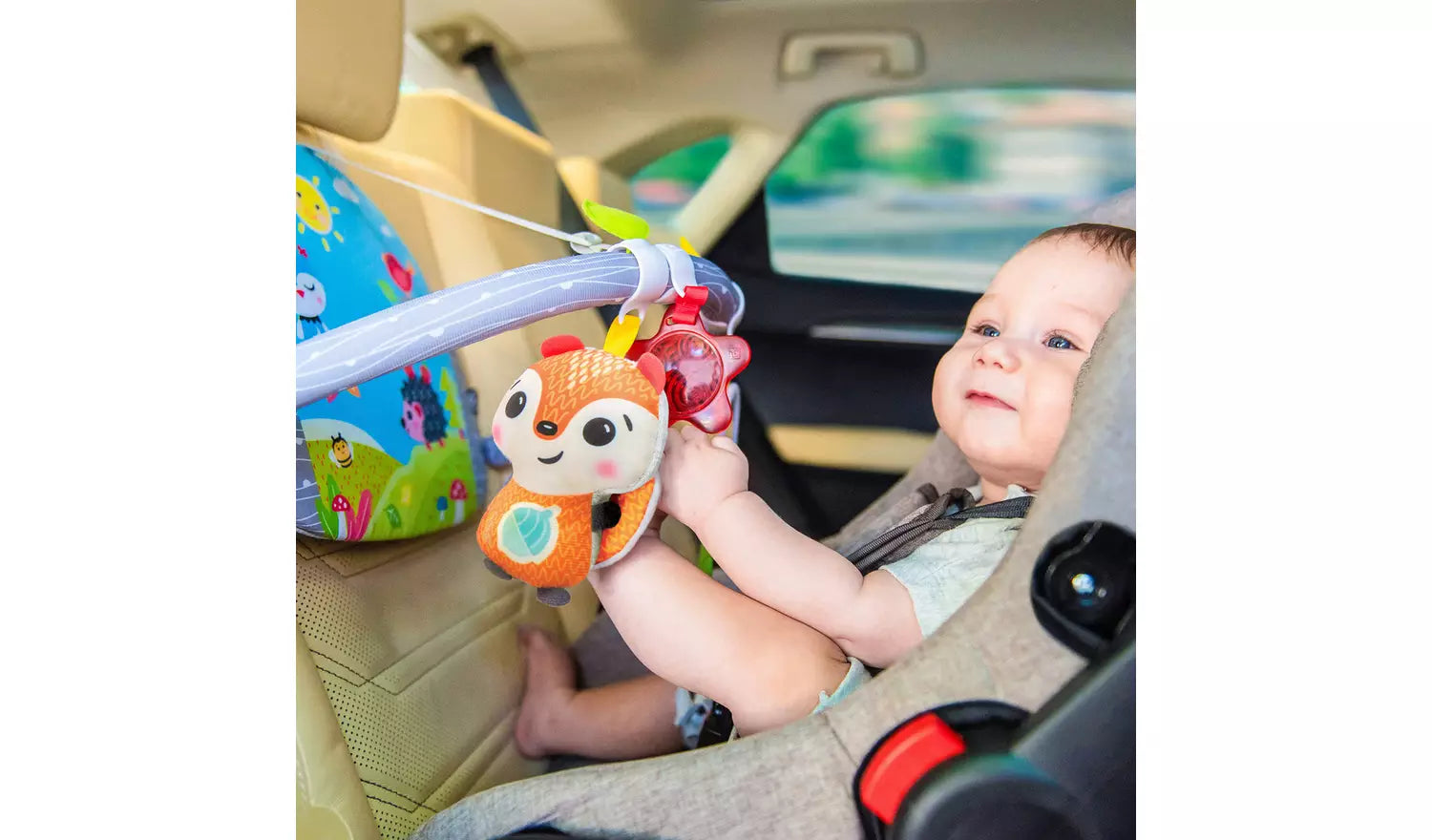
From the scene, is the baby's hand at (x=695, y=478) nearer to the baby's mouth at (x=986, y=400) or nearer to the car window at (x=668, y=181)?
the baby's mouth at (x=986, y=400)

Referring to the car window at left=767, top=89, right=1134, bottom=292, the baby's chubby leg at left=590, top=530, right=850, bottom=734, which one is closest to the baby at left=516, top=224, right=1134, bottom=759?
the baby's chubby leg at left=590, top=530, right=850, bottom=734

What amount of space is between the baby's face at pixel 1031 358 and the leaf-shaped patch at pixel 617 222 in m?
0.22

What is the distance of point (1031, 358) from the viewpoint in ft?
1.77

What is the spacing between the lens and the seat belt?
0.56m

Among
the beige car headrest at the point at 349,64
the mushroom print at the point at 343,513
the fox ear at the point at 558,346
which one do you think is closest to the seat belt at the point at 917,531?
the fox ear at the point at 558,346

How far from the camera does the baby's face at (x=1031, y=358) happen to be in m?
0.53

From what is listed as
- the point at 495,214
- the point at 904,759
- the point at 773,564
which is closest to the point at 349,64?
the point at 495,214

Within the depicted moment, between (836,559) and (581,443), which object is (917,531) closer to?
(836,559)

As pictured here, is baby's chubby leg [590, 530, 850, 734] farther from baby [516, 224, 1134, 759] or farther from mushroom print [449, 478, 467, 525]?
mushroom print [449, 478, 467, 525]
